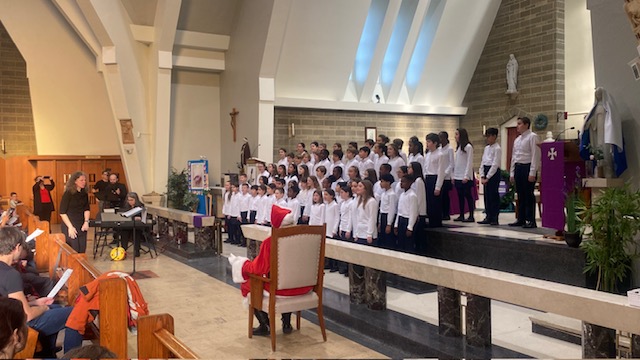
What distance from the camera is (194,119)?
621 inches

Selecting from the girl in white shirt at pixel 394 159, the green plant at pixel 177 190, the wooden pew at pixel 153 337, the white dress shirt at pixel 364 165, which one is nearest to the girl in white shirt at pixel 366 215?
the girl in white shirt at pixel 394 159

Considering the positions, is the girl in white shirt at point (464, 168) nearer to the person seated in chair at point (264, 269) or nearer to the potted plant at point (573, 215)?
the potted plant at point (573, 215)

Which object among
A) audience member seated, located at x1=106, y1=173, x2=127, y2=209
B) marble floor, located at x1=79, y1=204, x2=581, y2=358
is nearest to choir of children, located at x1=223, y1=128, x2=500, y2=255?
marble floor, located at x1=79, y1=204, x2=581, y2=358

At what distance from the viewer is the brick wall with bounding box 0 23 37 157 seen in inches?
657

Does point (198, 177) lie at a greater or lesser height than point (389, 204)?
greater

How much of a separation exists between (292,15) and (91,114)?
22.8ft

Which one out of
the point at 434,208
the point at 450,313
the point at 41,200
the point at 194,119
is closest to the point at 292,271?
the point at 450,313

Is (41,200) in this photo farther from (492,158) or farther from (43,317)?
(492,158)

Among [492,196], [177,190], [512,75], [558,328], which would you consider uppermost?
[512,75]

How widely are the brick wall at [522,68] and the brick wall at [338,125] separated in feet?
5.22

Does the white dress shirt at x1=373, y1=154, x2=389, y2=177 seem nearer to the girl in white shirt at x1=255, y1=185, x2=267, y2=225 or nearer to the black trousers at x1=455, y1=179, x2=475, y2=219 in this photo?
the black trousers at x1=455, y1=179, x2=475, y2=219

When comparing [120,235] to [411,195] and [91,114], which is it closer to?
[411,195]

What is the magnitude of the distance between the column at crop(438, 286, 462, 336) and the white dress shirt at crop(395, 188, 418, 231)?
283 centimetres

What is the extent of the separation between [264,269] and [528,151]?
14.3 ft
